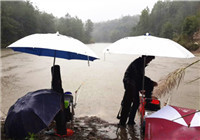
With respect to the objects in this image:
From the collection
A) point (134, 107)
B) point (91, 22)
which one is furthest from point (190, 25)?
point (91, 22)

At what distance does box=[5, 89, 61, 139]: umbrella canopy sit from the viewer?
2354mm

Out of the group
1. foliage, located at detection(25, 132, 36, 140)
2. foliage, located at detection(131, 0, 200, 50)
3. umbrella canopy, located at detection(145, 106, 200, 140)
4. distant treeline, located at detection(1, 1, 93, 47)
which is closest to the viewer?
foliage, located at detection(25, 132, 36, 140)

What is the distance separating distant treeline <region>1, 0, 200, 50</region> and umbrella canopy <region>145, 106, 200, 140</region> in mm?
16120

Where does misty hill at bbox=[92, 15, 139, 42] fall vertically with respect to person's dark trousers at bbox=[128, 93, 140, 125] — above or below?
above

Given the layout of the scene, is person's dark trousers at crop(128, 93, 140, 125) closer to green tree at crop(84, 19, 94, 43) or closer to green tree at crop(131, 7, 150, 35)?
green tree at crop(131, 7, 150, 35)

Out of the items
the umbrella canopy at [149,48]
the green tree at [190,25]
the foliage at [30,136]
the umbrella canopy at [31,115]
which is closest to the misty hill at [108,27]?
the green tree at [190,25]

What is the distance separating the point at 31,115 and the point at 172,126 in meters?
1.94

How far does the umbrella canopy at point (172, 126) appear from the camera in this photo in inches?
98.9

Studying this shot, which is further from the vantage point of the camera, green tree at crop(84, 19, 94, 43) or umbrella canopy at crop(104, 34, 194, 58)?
green tree at crop(84, 19, 94, 43)

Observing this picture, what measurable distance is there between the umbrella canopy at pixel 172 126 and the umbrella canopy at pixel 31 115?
4.66ft

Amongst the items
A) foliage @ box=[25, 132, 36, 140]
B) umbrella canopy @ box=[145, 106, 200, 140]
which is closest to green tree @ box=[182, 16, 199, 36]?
umbrella canopy @ box=[145, 106, 200, 140]

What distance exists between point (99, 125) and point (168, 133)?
1.68m

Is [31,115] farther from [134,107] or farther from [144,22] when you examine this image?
[144,22]

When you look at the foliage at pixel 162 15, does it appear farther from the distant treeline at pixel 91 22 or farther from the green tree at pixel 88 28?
the green tree at pixel 88 28
